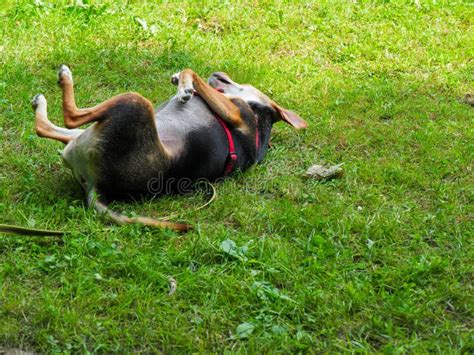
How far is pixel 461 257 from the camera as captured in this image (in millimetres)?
4277

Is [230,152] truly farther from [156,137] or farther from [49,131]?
[49,131]

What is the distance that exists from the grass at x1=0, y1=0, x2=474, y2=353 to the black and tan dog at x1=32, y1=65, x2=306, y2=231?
0.62ft

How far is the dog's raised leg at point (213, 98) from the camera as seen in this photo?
5.26 m

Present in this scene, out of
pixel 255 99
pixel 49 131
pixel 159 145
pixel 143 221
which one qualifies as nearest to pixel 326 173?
pixel 255 99

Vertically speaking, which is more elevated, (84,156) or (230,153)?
(84,156)

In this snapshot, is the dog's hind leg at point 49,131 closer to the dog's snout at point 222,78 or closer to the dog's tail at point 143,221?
the dog's tail at point 143,221

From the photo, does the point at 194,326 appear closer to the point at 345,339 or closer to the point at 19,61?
the point at 345,339

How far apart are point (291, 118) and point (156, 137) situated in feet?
5.63

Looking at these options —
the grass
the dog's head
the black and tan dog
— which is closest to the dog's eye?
the dog's head

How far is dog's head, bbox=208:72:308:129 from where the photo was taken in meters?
5.79

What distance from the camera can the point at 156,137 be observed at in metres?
4.67

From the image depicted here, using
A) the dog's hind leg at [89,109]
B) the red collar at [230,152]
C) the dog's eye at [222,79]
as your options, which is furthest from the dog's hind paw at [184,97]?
the dog's eye at [222,79]

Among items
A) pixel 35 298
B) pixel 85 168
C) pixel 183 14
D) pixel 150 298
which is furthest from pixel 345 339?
pixel 183 14

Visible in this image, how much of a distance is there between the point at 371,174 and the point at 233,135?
1.16m
